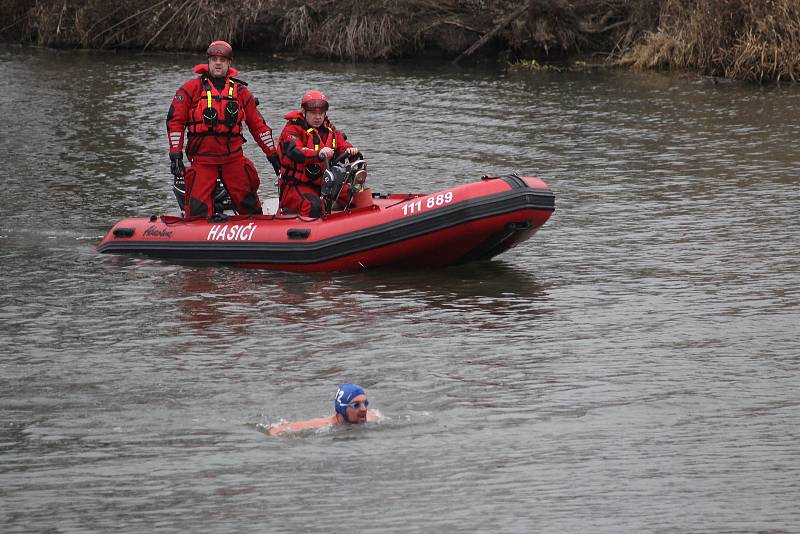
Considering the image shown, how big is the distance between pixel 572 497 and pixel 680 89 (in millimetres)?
14107

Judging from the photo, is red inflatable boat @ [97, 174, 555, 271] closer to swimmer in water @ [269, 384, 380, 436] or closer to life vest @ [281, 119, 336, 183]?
life vest @ [281, 119, 336, 183]

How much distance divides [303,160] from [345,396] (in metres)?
3.87

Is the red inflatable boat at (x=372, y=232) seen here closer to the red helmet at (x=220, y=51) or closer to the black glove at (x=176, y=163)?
the black glove at (x=176, y=163)

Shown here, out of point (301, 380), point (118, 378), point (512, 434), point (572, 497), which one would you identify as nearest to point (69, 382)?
point (118, 378)

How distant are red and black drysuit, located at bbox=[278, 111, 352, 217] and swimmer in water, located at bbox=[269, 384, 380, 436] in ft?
12.3

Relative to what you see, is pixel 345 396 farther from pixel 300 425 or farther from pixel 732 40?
pixel 732 40

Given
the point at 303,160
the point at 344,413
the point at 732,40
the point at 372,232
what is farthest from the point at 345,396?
the point at 732,40

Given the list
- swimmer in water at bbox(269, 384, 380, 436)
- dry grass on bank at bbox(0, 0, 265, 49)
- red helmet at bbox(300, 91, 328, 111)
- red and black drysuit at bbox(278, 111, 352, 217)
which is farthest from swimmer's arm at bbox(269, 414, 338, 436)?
dry grass on bank at bbox(0, 0, 265, 49)

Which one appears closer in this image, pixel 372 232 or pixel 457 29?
pixel 372 232

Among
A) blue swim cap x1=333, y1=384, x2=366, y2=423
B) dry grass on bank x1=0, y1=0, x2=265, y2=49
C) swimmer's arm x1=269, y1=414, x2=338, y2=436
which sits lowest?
swimmer's arm x1=269, y1=414, x2=338, y2=436

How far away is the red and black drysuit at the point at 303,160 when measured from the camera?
416 inches

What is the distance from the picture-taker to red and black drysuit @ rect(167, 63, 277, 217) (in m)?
10.8

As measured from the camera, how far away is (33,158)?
15828mm

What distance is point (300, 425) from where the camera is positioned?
711 cm
